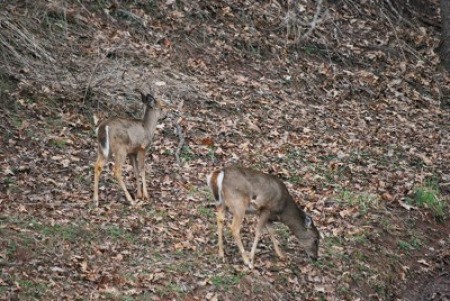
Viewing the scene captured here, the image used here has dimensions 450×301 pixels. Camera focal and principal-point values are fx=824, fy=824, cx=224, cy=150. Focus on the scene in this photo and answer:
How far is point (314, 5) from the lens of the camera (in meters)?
18.5

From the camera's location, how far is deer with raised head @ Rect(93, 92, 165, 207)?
10211 mm

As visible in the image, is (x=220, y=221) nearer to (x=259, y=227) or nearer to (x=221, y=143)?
(x=259, y=227)

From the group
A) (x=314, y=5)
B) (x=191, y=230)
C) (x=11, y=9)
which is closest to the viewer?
(x=191, y=230)

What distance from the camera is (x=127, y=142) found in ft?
34.2

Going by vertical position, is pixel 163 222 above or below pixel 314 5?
below

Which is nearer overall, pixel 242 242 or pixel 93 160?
pixel 242 242

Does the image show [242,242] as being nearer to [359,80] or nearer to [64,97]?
[64,97]

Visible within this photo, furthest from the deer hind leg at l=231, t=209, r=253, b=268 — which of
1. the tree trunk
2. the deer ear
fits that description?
the tree trunk

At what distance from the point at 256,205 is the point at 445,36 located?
1035 cm

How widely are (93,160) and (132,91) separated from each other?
2.30 m

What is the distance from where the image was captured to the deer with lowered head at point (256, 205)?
9141 millimetres

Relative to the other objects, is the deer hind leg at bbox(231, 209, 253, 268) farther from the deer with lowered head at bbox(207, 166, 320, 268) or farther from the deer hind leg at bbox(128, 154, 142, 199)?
the deer hind leg at bbox(128, 154, 142, 199)

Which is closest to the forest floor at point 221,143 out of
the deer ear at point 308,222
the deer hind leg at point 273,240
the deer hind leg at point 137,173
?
the deer hind leg at point 273,240

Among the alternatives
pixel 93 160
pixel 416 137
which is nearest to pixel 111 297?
pixel 93 160
